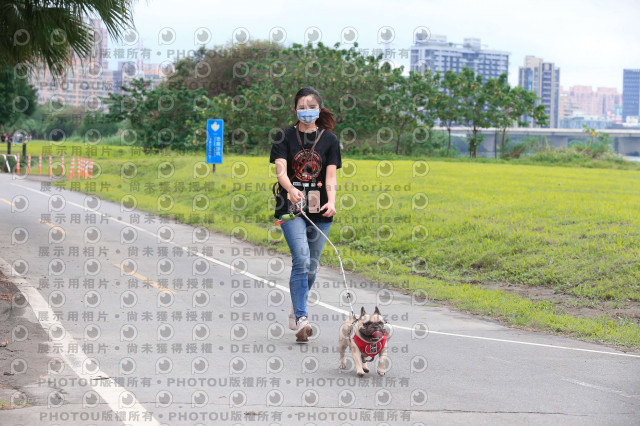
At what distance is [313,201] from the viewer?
24.3ft

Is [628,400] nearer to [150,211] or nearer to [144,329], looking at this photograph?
[144,329]

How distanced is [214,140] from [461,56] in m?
118

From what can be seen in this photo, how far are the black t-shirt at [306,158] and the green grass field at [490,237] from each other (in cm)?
331

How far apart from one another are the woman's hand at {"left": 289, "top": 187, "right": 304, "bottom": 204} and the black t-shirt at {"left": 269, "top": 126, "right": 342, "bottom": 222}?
0.53 ft

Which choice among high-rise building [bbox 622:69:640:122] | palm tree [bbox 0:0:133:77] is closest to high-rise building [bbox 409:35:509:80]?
high-rise building [bbox 622:69:640:122]

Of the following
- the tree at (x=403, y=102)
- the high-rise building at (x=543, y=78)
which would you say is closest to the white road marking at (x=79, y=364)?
the tree at (x=403, y=102)

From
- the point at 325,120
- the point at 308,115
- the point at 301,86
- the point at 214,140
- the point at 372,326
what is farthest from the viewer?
the point at 301,86

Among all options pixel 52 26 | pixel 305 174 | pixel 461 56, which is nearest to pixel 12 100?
pixel 52 26

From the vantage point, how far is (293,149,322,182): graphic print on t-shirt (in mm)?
7387

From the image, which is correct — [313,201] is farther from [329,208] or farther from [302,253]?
[302,253]

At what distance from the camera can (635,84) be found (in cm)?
16788

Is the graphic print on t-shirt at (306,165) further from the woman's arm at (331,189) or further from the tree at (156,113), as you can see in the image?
the tree at (156,113)

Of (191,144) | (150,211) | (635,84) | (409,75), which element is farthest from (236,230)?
(635,84)

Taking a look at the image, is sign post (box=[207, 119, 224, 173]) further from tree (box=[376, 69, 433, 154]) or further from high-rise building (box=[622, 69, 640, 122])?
high-rise building (box=[622, 69, 640, 122])
